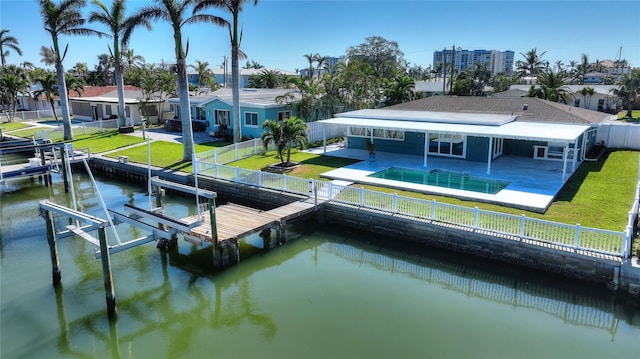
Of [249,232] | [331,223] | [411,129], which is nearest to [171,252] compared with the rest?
[249,232]

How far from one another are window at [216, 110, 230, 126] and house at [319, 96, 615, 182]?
9.49 m

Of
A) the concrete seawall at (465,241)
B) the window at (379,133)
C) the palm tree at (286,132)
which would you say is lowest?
the concrete seawall at (465,241)

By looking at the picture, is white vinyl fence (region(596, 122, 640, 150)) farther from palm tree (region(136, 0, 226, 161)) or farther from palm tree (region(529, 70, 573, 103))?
palm tree (region(136, 0, 226, 161))

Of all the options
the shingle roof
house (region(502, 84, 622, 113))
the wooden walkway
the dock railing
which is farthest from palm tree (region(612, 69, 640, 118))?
the wooden walkway

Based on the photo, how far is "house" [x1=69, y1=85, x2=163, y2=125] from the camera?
40.5 meters

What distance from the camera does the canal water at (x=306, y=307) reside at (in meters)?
9.68

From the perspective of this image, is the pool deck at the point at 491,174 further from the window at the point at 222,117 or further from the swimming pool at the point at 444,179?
the window at the point at 222,117

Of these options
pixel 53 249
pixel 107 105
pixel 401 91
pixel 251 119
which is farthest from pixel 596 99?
pixel 53 249

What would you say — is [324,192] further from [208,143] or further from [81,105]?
[81,105]

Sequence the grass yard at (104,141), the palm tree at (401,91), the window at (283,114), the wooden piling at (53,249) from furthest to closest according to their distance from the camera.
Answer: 1. the palm tree at (401,91)
2. the window at (283,114)
3. the grass yard at (104,141)
4. the wooden piling at (53,249)

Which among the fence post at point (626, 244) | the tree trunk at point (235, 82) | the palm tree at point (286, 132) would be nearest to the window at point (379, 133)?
the palm tree at point (286, 132)

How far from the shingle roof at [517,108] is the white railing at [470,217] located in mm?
12176

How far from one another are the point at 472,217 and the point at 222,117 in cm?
2337

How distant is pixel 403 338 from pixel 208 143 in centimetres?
2310
